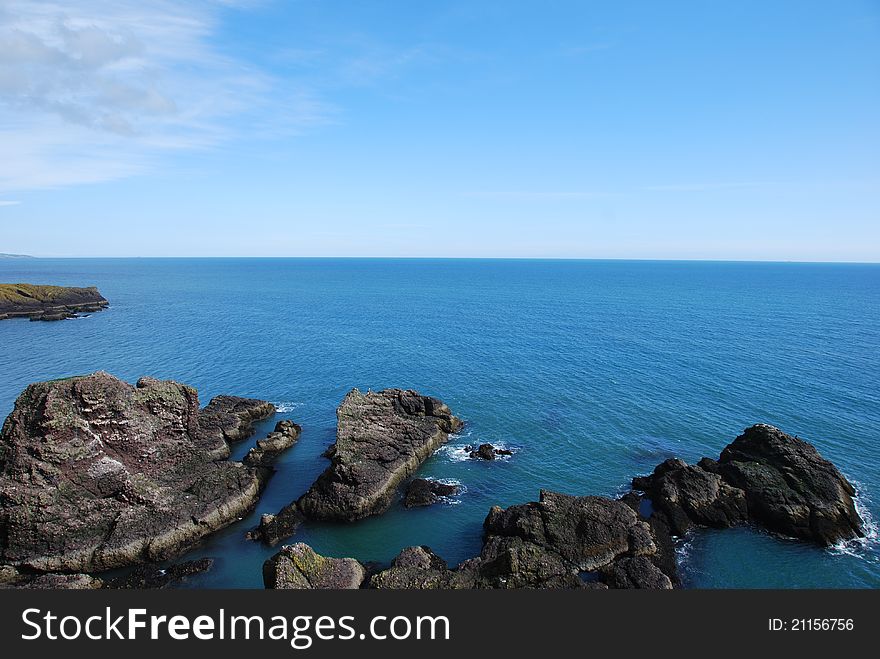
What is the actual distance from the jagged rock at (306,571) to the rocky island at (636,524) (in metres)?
0.07

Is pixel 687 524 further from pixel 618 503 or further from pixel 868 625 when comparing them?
pixel 868 625

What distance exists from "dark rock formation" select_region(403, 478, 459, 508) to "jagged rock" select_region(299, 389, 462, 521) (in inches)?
69.0

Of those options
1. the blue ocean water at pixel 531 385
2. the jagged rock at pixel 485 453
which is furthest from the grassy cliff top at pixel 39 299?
the jagged rock at pixel 485 453

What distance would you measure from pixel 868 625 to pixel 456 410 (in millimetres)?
50914

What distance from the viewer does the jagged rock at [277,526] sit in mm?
40531

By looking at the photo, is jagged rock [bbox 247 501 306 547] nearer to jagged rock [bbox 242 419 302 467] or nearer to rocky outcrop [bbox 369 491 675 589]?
jagged rock [bbox 242 419 302 467]

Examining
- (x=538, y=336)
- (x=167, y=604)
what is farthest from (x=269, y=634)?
(x=538, y=336)

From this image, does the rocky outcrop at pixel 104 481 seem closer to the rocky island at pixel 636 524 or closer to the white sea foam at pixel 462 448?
the rocky island at pixel 636 524

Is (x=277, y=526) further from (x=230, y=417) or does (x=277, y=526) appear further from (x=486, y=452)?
(x=486, y=452)

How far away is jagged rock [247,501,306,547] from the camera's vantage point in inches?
1596

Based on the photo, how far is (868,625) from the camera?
18.7 metres

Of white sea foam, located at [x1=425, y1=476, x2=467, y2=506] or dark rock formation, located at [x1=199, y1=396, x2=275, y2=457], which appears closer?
white sea foam, located at [x1=425, y1=476, x2=467, y2=506]

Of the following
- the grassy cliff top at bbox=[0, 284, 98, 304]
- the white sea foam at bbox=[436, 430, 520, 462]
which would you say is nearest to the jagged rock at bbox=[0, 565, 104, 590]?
the white sea foam at bbox=[436, 430, 520, 462]

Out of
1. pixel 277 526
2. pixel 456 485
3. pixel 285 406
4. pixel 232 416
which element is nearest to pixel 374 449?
pixel 456 485
